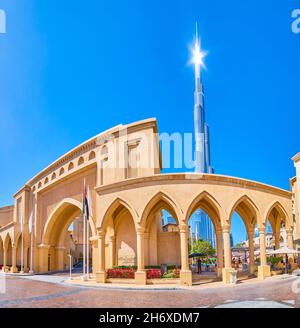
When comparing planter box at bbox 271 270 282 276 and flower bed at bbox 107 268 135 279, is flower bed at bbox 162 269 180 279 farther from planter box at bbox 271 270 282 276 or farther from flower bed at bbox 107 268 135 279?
planter box at bbox 271 270 282 276

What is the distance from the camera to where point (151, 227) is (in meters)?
26.3

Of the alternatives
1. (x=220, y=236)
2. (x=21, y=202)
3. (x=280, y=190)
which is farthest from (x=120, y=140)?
(x=21, y=202)

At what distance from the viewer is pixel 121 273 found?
22.6 m

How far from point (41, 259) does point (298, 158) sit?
1216 inches

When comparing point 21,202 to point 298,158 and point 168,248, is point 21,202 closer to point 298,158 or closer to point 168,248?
point 168,248

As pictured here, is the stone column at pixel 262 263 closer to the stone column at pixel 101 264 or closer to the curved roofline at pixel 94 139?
the stone column at pixel 101 264

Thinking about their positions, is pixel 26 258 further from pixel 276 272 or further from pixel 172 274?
pixel 276 272

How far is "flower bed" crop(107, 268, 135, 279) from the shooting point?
22.4 m

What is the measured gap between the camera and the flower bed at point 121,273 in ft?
73.4

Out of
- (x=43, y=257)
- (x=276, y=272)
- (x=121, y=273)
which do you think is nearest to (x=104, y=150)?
(x=121, y=273)

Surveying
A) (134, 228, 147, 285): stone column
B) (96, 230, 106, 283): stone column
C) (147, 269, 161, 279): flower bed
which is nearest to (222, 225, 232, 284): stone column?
(147, 269, 161, 279): flower bed

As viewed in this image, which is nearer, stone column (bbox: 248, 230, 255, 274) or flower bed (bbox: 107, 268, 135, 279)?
flower bed (bbox: 107, 268, 135, 279)

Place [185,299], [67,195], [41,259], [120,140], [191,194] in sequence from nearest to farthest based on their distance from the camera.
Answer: [185,299] < [191,194] < [120,140] < [67,195] < [41,259]

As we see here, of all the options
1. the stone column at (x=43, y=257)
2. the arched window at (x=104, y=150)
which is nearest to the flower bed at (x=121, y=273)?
the arched window at (x=104, y=150)
